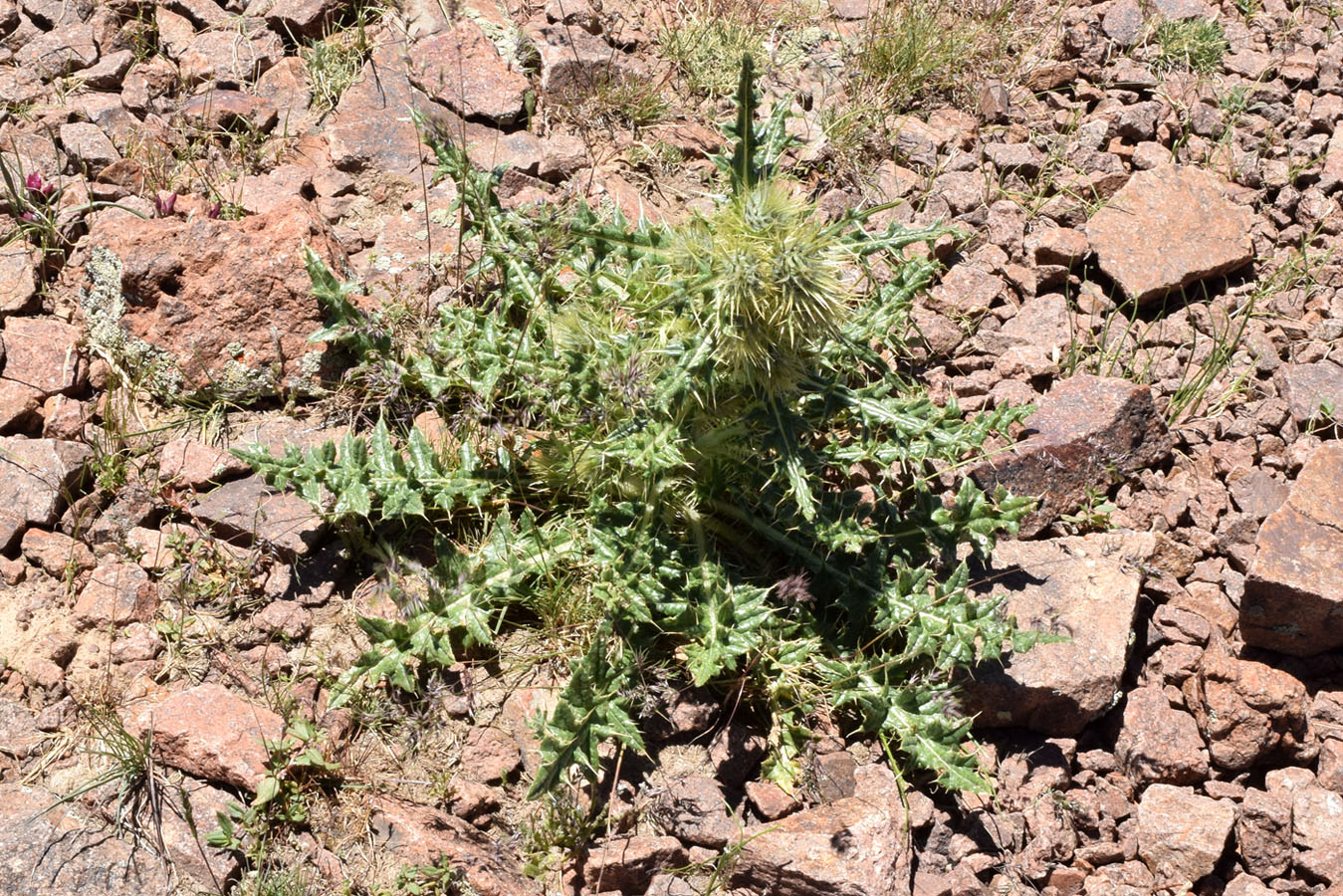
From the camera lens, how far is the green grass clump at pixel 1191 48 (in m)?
5.61

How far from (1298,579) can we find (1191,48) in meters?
3.09

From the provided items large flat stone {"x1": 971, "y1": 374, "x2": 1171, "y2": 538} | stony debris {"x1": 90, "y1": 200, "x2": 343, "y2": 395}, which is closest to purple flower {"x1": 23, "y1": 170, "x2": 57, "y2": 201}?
stony debris {"x1": 90, "y1": 200, "x2": 343, "y2": 395}

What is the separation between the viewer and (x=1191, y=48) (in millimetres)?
5605

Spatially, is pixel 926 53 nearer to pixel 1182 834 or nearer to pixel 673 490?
pixel 673 490

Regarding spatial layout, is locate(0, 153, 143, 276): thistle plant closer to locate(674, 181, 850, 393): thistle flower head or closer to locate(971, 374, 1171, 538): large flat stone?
locate(674, 181, 850, 393): thistle flower head

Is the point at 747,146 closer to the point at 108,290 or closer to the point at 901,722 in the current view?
the point at 901,722

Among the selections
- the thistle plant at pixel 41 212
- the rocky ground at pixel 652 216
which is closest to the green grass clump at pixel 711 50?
the rocky ground at pixel 652 216

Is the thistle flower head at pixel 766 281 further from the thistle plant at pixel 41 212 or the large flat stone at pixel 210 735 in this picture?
the thistle plant at pixel 41 212

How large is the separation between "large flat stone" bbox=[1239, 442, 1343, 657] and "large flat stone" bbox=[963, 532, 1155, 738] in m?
0.39

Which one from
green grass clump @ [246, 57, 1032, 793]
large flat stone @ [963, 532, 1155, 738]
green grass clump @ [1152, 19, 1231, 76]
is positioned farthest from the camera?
green grass clump @ [1152, 19, 1231, 76]

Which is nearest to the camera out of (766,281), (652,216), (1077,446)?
(766,281)

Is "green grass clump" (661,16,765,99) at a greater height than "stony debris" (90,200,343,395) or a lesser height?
greater

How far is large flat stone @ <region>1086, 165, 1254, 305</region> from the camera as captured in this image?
480 cm

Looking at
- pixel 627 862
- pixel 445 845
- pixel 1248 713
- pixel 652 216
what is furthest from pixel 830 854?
pixel 652 216
